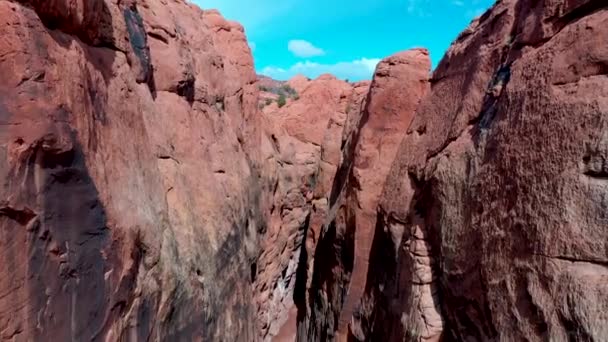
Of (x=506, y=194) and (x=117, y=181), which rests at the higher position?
(x=506, y=194)

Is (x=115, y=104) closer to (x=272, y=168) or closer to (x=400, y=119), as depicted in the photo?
(x=400, y=119)

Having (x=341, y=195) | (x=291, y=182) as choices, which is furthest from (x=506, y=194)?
(x=291, y=182)

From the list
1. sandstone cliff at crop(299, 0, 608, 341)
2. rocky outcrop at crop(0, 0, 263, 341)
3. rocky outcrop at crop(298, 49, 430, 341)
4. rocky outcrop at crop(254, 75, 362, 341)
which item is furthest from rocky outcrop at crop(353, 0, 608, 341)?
rocky outcrop at crop(254, 75, 362, 341)

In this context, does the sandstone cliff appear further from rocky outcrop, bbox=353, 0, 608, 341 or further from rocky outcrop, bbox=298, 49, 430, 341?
rocky outcrop, bbox=298, 49, 430, 341

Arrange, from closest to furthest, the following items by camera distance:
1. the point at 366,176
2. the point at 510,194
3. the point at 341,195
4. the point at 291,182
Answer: the point at 510,194, the point at 366,176, the point at 341,195, the point at 291,182

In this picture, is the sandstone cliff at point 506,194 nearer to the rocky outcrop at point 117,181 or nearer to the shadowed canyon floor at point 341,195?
the shadowed canyon floor at point 341,195

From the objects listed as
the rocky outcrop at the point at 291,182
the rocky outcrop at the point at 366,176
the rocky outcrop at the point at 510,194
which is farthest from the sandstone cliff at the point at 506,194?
the rocky outcrop at the point at 291,182

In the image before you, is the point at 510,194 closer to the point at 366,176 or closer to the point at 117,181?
the point at 117,181
